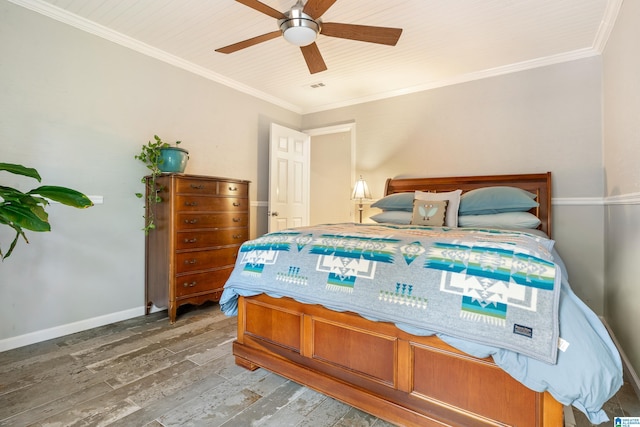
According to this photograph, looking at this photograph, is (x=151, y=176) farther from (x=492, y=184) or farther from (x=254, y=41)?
(x=492, y=184)

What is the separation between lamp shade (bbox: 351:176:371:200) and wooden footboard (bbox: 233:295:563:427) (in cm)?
239

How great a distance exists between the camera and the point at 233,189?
329 centimetres

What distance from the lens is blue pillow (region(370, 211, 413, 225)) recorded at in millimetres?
3068

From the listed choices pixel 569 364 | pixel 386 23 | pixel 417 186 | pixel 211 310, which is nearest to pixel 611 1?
pixel 386 23

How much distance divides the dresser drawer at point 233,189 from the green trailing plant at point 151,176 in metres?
0.55

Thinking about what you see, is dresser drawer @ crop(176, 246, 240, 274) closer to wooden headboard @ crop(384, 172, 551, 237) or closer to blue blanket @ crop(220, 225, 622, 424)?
wooden headboard @ crop(384, 172, 551, 237)

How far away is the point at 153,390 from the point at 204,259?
4.53 ft

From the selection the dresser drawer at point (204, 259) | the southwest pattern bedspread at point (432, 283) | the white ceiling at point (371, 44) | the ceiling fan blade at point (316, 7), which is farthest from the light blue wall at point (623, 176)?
the dresser drawer at point (204, 259)

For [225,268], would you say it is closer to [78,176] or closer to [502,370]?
[78,176]

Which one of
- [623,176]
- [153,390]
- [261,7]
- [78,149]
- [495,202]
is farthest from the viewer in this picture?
[495,202]

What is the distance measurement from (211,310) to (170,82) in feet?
7.88

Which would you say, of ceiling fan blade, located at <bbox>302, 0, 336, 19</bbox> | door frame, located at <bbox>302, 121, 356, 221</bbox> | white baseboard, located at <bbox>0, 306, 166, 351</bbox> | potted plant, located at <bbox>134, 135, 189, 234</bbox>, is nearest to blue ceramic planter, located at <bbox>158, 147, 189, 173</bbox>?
potted plant, located at <bbox>134, 135, 189, 234</bbox>

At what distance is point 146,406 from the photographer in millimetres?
1586

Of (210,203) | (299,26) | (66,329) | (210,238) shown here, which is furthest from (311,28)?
(66,329)
